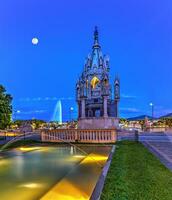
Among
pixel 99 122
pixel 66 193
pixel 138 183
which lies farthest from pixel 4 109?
pixel 66 193

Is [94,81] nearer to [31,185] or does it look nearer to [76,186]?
[31,185]

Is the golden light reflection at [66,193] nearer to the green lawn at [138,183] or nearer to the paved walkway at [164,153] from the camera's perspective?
the green lawn at [138,183]

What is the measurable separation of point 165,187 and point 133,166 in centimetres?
338

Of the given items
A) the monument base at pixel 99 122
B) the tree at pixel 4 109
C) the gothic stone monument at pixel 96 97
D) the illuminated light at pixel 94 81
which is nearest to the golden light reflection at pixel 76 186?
the tree at pixel 4 109

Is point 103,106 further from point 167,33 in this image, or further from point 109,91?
A: point 167,33

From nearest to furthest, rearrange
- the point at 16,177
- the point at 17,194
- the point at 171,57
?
1. the point at 17,194
2. the point at 16,177
3. the point at 171,57

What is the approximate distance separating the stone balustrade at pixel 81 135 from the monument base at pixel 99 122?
1151cm

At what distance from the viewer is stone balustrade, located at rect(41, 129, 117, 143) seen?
74.8 ft

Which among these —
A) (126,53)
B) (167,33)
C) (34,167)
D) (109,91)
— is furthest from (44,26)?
(34,167)

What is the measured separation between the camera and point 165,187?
7180 millimetres

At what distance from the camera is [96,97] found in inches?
1531

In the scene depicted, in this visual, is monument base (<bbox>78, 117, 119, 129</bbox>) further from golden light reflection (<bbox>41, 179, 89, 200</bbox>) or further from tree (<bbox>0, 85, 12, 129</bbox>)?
golden light reflection (<bbox>41, 179, 89, 200</bbox>)

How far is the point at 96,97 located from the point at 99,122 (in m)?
3.80

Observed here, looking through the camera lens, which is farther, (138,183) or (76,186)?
(138,183)
